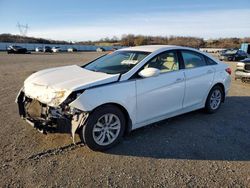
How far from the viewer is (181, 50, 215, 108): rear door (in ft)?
15.7

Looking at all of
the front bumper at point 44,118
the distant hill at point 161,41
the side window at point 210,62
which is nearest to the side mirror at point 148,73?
the front bumper at point 44,118

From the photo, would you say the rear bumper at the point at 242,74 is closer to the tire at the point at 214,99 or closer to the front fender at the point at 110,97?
the tire at the point at 214,99

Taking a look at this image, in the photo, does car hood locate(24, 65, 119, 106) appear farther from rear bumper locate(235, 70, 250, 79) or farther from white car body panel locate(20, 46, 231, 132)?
rear bumper locate(235, 70, 250, 79)

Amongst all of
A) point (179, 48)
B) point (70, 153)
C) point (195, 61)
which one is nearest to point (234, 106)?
point (195, 61)

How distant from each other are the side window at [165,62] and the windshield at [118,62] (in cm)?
20

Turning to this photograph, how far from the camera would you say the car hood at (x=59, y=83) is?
11.2 feet

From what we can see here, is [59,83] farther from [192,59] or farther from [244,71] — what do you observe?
[244,71]

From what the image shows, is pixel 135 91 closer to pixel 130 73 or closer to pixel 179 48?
pixel 130 73

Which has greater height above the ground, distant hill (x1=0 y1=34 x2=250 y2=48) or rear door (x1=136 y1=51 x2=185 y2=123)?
distant hill (x1=0 y1=34 x2=250 y2=48)

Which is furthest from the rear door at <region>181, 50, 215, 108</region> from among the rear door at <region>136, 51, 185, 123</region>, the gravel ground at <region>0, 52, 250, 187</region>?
the gravel ground at <region>0, 52, 250, 187</region>

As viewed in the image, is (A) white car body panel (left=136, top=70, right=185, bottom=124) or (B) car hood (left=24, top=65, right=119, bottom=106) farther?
(A) white car body panel (left=136, top=70, right=185, bottom=124)

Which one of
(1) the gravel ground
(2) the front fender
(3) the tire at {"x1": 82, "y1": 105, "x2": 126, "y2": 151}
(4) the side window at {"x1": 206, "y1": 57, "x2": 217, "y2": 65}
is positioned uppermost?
(4) the side window at {"x1": 206, "y1": 57, "x2": 217, "y2": 65}

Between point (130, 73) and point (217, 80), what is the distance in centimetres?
257

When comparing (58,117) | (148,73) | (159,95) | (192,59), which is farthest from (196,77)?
(58,117)
